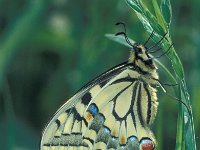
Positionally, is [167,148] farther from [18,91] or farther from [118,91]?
[118,91]

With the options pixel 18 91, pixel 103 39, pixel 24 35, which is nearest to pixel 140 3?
pixel 103 39

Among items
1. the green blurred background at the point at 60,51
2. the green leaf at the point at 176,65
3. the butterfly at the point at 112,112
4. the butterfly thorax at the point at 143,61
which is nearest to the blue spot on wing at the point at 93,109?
the butterfly at the point at 112,112

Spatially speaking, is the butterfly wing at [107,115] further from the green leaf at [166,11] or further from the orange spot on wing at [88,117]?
the green leaf at [166,11]

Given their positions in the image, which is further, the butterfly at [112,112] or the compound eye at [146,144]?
the butterfly at [112,112]

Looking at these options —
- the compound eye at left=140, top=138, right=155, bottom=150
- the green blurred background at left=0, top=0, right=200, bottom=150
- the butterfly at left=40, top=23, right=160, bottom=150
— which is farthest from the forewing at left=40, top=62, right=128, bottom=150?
the green blurred background at left=0, top=0, right=200, bottom=150

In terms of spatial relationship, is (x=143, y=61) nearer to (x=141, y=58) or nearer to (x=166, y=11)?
(x=141, y=58)

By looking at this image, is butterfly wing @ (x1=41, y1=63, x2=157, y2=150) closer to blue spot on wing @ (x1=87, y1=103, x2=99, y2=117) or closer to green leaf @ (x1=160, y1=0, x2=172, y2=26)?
blue spot on wing @ (x1=87, y1=103, x2=99, y2=117)

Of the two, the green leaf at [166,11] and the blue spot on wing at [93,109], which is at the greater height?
the green leaf at [166,11]
